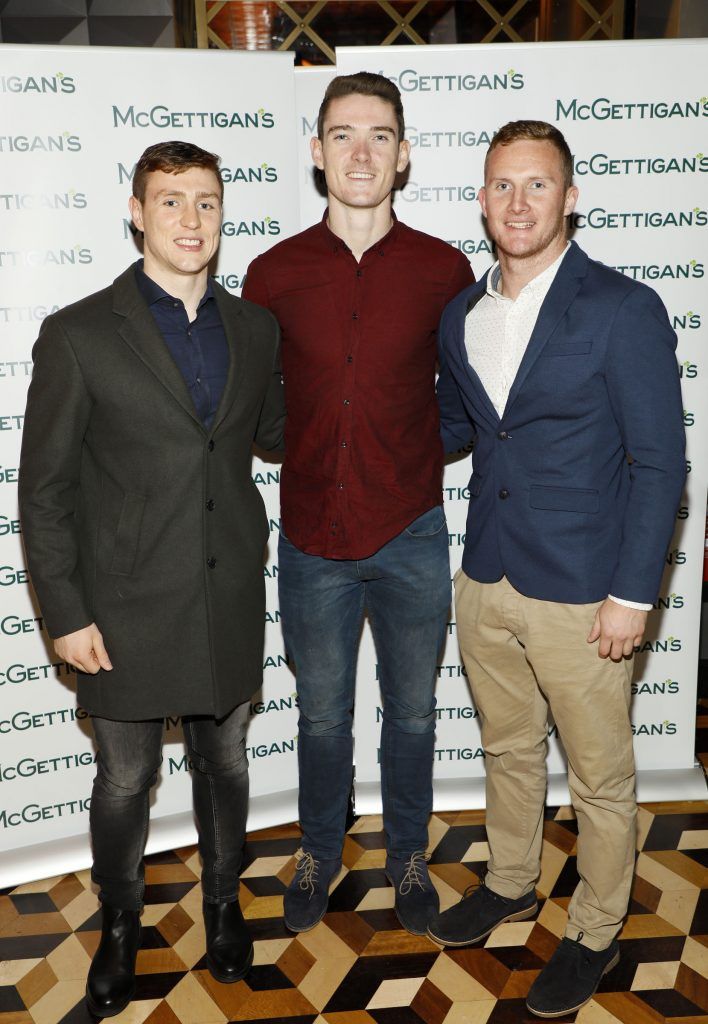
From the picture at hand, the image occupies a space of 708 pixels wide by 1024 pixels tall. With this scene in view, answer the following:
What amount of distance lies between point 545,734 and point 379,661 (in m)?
0.48

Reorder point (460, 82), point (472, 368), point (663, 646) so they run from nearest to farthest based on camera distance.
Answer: point (472, 368)
point (460, 82)
point (663, 646)

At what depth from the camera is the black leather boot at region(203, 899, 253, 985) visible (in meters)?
2.28

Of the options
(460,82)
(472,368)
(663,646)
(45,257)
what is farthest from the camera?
(663,646)

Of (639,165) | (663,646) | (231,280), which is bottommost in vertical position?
(663,646)

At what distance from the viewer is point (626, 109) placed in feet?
8.59

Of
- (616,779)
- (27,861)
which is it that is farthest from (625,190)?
(27,861)

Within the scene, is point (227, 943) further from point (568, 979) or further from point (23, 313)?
point (23, 313)

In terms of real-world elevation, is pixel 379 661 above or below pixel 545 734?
above

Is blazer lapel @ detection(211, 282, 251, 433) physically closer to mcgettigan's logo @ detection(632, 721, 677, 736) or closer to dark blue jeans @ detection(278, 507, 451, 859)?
dark blue jeans @ detection(278, 507, 451, 859)

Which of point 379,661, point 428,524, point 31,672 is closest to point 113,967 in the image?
point 31,672

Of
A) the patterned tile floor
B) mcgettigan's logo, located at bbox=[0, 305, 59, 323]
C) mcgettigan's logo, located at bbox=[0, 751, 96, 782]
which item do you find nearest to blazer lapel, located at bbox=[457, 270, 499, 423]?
mcgettigan's logo, located at bbox=[0, 305, 59, 323]

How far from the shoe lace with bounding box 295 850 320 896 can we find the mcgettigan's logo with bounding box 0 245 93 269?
178cm

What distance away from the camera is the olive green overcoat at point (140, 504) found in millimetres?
1892

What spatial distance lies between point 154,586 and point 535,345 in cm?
99
